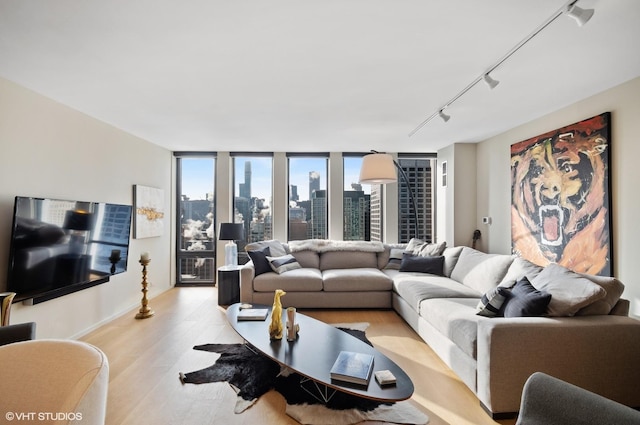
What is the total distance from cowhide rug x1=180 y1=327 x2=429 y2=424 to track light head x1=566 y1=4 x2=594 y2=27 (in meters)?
2.55

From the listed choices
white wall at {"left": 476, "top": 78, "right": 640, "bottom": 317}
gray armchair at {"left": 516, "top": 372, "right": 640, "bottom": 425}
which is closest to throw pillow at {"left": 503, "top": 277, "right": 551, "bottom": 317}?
gray armchair at {"left": 516, "top": 372, "right": 640, "bottom": 425}

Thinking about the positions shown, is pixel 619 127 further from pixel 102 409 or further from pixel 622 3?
pixel 102 409

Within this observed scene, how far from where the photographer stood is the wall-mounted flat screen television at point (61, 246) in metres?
2.51

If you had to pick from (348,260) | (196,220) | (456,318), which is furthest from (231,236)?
(456,318)

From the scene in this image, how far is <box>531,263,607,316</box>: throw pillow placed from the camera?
6.61ft

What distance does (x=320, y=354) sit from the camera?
2.16 meters

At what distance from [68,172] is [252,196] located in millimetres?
2928

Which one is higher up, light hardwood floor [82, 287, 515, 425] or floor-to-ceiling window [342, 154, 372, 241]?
floor-to-ceiling window [342, 154, 372, 241]

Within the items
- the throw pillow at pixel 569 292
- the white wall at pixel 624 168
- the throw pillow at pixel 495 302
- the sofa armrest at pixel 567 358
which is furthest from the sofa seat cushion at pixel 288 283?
the white wall at pixel 624 168

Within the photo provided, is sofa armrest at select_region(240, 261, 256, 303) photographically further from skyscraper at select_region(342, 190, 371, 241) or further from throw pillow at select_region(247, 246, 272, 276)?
skyscraper at select_region(342, 190, 371, 241)

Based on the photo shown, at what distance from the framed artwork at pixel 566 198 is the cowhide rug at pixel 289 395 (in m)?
2.44

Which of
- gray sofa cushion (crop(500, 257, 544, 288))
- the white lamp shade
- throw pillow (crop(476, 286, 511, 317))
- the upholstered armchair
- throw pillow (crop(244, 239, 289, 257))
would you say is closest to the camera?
the upholstered armchair

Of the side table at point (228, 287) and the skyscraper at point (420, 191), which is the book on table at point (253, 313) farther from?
the skyscraper at point (420, 191)

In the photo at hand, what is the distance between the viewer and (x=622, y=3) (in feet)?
5.47
